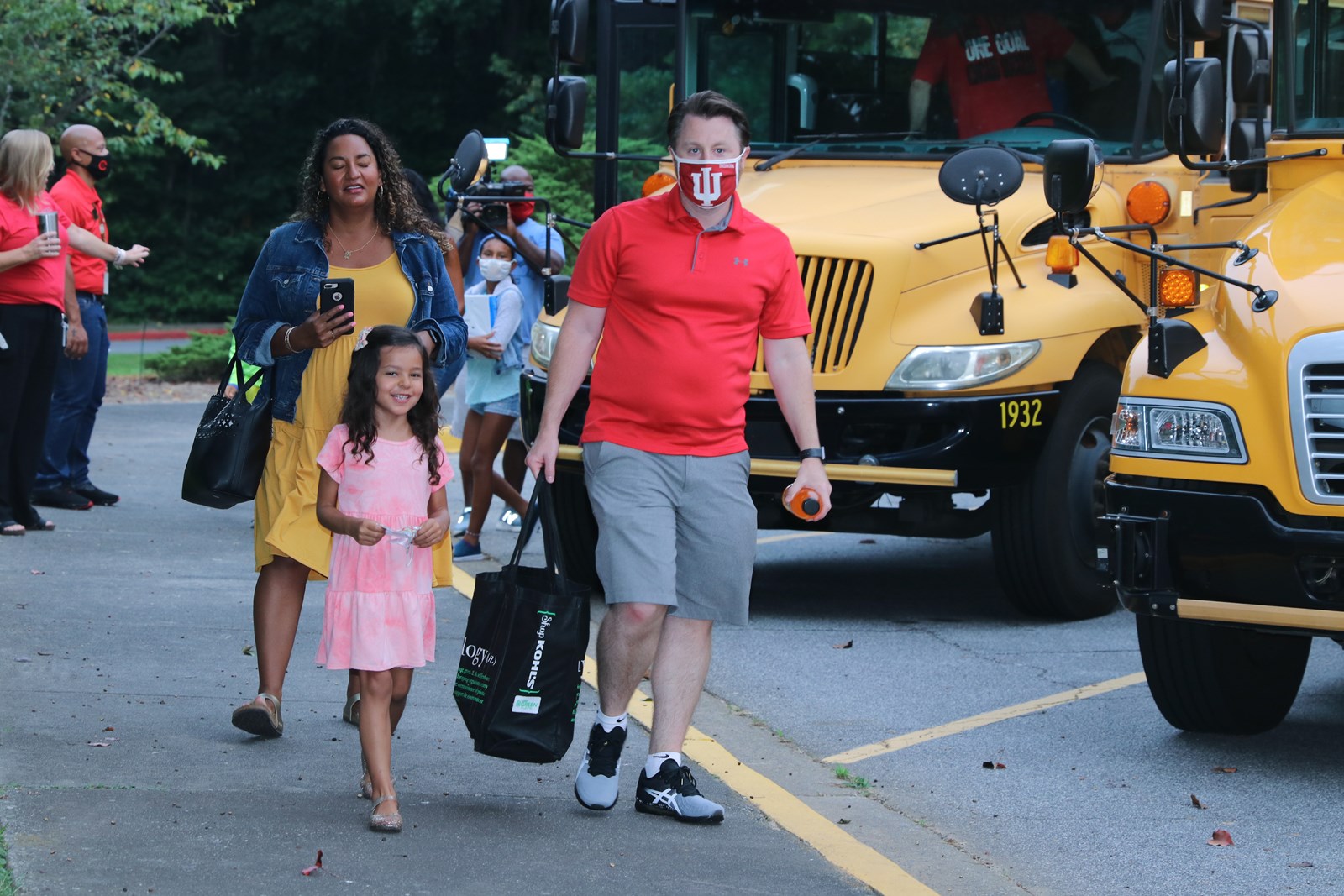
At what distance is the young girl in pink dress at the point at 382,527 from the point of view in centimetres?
495

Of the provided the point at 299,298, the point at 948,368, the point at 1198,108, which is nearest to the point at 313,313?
the point at 299,298

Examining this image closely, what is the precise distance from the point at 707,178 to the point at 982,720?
2388 mm

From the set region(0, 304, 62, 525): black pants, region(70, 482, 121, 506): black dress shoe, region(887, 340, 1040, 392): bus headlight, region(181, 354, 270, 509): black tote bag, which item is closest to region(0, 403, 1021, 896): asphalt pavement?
region(181, 354, 270, 509): black tote bag

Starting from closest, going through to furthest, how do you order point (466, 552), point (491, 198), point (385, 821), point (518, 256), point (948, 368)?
point (385, 821), point (948, 368), point (491, 198), point (466, 552), point (518, 256)

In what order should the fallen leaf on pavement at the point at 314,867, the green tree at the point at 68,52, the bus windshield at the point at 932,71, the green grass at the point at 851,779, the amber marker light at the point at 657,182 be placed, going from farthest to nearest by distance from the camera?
the green tree at the point at 68,52
the amber marker light at the point at 657,182
the bus windshield at the point at 932,71
the green grass at the point at 851,779
the fallen leaf on pavement at the point at 314,867

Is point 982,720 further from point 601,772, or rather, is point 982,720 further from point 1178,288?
point 601,772

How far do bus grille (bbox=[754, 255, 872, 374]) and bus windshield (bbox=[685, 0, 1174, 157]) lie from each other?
3.66ft

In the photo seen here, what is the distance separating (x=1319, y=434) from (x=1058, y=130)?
3294mm

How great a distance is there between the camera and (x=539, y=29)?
3550 centimetres

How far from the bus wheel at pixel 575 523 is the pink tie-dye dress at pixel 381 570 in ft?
11.5

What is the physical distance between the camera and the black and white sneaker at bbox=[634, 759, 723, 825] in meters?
5.05

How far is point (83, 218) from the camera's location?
36.1 ft

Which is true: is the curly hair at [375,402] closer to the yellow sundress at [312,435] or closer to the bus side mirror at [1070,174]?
the yellow sundress at [312,435]

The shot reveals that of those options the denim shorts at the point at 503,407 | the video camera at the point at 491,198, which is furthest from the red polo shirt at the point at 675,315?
the denim shorts at the point at 503,407
